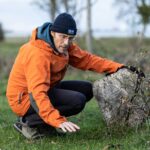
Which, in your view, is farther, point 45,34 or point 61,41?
point 45,34

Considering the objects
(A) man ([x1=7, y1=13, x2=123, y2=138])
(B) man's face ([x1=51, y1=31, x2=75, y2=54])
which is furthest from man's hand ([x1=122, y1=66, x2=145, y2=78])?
(B) man's face ([x1=51, y1=31, x2=75, y2=54])

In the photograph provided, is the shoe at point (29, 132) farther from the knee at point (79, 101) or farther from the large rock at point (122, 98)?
the large rock at point (122, 98)

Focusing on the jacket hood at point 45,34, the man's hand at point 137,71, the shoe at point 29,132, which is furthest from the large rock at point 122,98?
the jacket hood at point 45,34

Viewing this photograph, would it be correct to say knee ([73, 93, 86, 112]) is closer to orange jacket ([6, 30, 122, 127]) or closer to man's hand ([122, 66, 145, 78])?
orange jacket ([6, 30, 122, 127])

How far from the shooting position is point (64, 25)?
6.78 m

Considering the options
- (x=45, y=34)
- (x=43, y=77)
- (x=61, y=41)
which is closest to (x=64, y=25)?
(x=61, y=41)

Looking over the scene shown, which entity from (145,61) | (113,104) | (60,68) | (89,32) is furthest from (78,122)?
(89,32)

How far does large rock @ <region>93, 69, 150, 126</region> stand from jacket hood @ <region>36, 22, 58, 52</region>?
1063mm

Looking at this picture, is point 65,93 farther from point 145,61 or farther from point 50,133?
point 145,61

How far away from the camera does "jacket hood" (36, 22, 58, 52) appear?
6.95 metres

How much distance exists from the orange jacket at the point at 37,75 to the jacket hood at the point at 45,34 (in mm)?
43

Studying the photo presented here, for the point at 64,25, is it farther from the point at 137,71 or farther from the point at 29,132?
the point at 29,132

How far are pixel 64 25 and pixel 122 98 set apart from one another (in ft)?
4.09

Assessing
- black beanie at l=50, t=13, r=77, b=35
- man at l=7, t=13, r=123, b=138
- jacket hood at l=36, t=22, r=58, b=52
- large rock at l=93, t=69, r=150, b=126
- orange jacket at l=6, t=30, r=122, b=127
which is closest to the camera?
orange jacket at l=6, t=30, r=122, b=127
